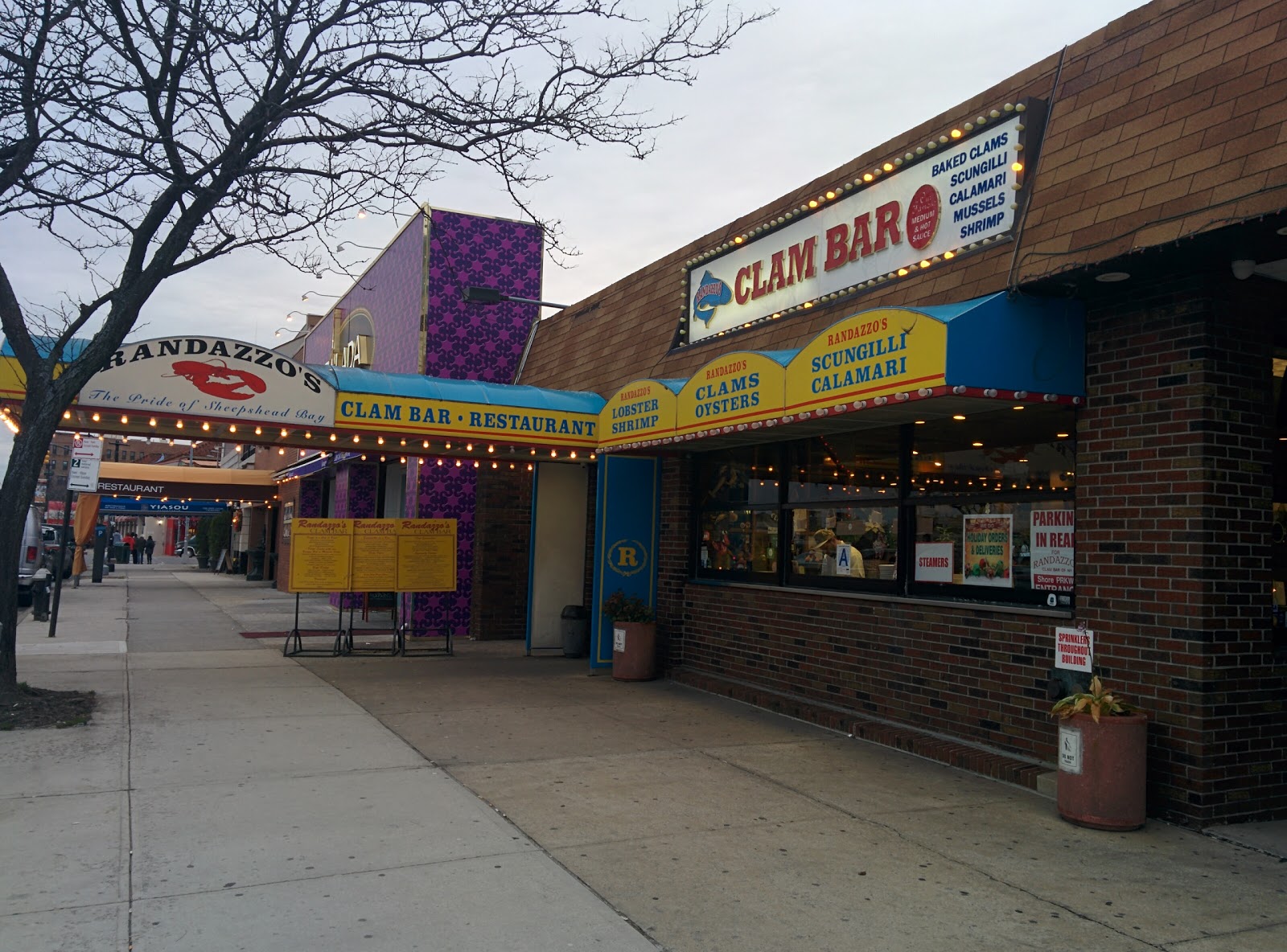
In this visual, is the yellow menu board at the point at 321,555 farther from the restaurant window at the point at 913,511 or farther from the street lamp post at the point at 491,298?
the restaurant window at the point at 913,511

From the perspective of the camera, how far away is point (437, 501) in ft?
56.7

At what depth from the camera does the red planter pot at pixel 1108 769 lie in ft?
20.7

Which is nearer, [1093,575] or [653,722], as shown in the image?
[1093,575]

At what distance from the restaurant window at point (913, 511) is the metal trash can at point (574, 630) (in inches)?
116

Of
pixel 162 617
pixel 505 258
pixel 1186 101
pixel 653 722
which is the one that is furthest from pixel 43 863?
pixel 162 617

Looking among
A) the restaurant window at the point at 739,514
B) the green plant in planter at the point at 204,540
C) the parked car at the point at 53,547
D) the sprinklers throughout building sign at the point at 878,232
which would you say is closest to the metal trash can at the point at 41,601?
the parked car at the point at 53,547

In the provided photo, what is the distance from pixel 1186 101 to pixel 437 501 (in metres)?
13.1

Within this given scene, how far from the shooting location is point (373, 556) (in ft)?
47.7

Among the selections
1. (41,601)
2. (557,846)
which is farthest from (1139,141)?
(41,601)

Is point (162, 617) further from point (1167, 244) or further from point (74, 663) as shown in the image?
point (1167, 244)

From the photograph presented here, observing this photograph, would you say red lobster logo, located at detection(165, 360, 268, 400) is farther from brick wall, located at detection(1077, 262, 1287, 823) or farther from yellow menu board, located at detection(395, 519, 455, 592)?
brick wall, located at detection(1077, 262, 1287, 823)

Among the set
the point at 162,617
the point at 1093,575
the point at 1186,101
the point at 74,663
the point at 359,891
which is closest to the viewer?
the point at 359,891

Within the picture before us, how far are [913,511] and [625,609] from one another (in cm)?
435

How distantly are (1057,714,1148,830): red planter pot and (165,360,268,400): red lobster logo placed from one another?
340 inches
